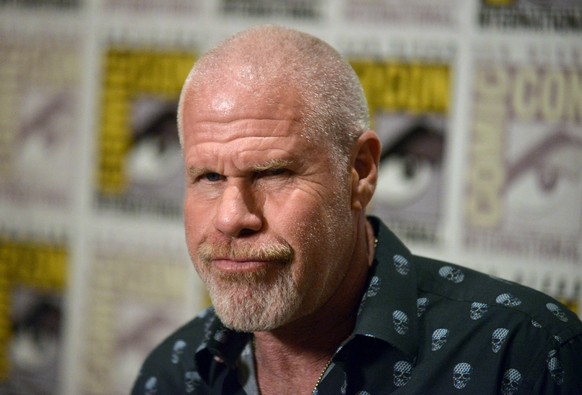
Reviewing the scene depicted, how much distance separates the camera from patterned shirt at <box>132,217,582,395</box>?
3.55 ft

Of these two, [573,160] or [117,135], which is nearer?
[573,160]

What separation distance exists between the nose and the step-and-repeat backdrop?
2.78ft

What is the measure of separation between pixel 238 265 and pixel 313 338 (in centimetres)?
19

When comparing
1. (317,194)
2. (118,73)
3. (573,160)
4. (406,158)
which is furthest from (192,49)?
(317,194)

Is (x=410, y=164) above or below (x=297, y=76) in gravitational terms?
below

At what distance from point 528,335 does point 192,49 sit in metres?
1.32

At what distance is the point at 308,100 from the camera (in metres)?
1.13

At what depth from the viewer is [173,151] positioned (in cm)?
218

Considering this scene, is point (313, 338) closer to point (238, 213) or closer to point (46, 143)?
point (238, 213)

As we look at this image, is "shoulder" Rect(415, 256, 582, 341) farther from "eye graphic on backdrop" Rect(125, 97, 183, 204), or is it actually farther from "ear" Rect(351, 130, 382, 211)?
"eye graphic on backdrop" Rect(125, 97, 183, 204)

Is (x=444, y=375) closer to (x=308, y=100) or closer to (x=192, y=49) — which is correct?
(x=308, y=100)

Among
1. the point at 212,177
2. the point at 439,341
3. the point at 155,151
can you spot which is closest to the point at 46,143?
the point at 155,151

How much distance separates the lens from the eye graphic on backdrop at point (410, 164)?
187 centimetres

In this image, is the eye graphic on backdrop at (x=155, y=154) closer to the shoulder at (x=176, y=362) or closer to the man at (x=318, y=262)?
the shoulder at (x=176, y=362)
